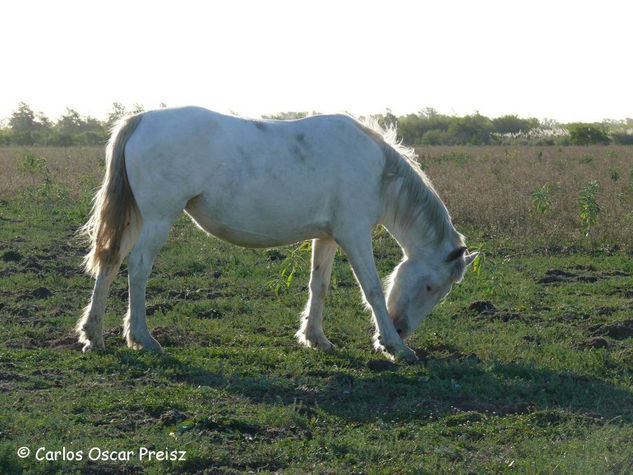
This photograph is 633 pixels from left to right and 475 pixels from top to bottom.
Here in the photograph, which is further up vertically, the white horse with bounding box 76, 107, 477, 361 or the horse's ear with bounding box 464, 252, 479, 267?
the white horse with bounding box 76, 107, 477, 361

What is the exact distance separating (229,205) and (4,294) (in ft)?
11.3

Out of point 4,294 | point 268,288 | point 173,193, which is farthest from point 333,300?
point 4,294

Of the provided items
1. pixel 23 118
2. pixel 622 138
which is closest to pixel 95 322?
pixel 622 138

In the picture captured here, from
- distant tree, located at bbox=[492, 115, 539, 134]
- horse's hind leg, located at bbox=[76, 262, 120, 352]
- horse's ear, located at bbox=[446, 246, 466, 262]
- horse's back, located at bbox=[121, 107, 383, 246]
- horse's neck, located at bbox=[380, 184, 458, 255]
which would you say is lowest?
horse's hind leg, located at bbox=[76, 262, 120, 352]

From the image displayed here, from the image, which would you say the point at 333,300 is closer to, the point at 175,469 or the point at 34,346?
the point at 34,346

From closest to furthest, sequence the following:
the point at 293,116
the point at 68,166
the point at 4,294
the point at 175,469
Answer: the point at 175,469 → the point at 293,116 → the point at 4,294 → the point at 68,166

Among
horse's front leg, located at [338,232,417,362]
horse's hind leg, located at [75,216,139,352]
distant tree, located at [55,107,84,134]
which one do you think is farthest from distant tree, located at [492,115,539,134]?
horse's hind leg, located at [75,216,139,352]

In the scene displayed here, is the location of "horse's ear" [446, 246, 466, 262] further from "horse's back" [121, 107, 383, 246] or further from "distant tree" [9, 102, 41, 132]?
"distant tree" [9, 102, 41, 132]

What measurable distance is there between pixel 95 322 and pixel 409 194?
2.94m

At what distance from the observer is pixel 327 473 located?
3.99 m

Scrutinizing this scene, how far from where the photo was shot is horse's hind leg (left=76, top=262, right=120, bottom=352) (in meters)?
6.34

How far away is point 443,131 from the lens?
6059cm

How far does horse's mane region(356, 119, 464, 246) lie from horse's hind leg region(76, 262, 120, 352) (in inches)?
102

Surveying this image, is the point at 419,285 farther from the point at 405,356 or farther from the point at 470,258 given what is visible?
the point at 405,356
